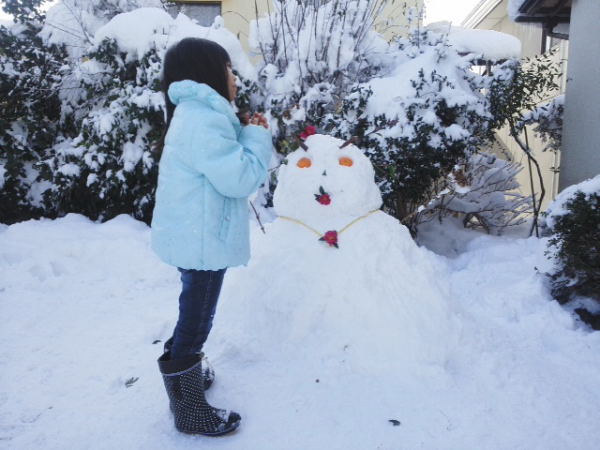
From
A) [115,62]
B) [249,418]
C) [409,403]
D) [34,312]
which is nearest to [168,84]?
[249,418]

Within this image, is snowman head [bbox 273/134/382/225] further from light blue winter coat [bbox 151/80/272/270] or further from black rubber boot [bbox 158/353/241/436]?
black rubber boot [bbox 158/353/241/436]

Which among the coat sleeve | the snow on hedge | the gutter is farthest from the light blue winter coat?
the gutter

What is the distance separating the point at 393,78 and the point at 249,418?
3.70 meters

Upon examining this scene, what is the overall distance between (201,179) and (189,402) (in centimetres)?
90

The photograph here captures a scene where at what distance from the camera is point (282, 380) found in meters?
2.16

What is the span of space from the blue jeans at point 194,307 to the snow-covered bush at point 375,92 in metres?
2.00

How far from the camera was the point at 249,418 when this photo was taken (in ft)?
6.21

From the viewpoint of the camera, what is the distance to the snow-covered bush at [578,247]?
303 centimetres

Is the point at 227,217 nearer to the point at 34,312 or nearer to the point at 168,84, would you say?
the point at 168,84

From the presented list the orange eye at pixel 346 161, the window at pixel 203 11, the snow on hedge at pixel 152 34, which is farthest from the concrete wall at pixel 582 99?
the window at pixel 203 11

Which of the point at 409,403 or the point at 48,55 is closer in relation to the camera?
the point at 409,403

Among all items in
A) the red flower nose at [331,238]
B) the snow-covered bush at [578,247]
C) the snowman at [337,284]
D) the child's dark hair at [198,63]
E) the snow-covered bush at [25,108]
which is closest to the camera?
the child's dark hair at [198,63]

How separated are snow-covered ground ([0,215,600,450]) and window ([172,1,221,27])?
8.11m

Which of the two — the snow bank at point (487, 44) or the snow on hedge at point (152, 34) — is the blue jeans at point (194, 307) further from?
the snow bank at point (487, 44)
